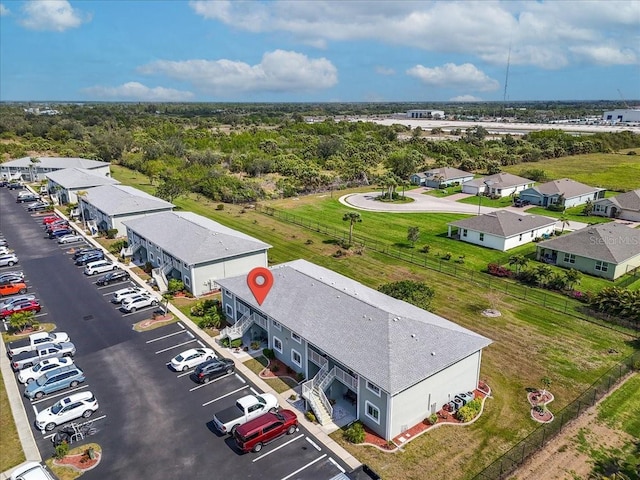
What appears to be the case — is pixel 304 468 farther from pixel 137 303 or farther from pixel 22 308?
pixel 22 308

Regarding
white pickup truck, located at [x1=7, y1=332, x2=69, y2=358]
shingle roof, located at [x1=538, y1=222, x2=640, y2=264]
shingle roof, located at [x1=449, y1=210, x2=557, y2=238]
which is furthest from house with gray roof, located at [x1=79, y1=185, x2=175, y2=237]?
shingle roof, located at [x1=538, y1=222, x2=640, y2=264]

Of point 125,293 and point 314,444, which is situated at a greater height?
point 125,293

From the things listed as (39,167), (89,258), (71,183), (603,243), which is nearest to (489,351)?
(603,243)

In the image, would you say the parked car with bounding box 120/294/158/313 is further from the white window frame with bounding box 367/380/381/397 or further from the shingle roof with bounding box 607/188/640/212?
the shingle roof with bounding box 607/188/640/212

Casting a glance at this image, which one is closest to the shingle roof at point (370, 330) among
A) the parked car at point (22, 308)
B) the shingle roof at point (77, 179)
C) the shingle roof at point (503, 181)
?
the parked car at point (22, 308)

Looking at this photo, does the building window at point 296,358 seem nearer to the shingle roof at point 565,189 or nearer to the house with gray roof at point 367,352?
the house with gray roof at point 367,352

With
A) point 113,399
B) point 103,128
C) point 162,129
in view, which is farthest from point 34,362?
point 103,128

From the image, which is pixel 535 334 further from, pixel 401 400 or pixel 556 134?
pixel 556 134
